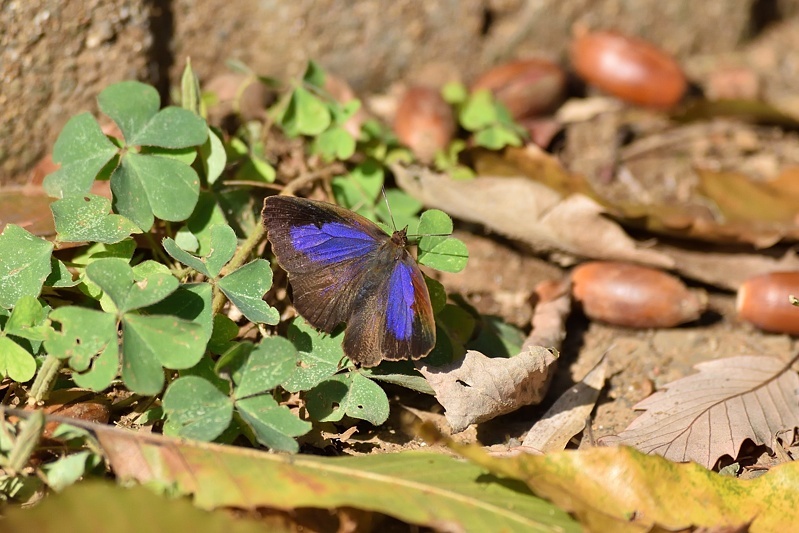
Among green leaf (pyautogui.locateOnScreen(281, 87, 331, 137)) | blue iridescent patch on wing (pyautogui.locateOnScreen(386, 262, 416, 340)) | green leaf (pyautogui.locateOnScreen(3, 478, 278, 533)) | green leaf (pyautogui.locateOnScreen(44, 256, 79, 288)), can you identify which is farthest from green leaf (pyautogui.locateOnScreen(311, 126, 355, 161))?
green leaf (pyautogui.locateOnScreen(3, 478, 278, 533))

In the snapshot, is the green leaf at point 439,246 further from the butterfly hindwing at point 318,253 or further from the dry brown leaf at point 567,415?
the dry brown leaf at point 567,415

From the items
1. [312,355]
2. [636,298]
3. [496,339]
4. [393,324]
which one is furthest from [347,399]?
[636,298]

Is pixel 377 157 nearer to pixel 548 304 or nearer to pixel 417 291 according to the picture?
pixel 548 304

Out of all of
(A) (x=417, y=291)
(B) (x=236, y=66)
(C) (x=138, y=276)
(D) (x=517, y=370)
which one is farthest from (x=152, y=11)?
(D) (x=517, y=370)

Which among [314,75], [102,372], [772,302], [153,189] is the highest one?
[314,75]

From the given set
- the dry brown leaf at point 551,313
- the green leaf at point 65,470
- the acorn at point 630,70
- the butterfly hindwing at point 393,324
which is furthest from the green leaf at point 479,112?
the green leaf at point 65,470

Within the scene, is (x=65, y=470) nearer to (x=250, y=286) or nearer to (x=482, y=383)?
(x=250, y=286)
